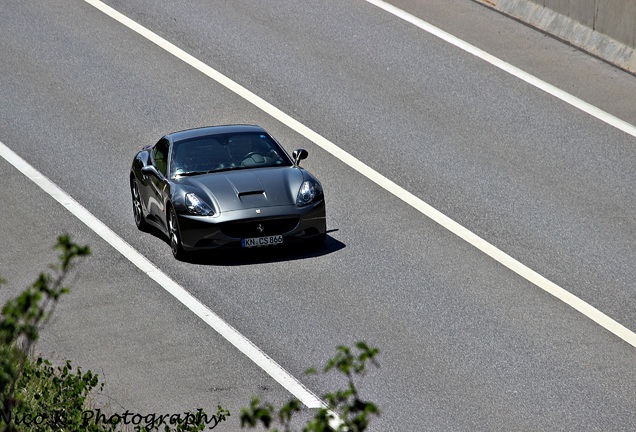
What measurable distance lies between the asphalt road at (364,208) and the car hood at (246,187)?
2.44ft

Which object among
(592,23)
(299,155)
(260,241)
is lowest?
(260,241)

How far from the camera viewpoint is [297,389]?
1129 cm

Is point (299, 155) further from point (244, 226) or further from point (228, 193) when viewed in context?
point (244, 226)

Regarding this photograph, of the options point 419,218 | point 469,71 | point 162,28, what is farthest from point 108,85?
point 419,218

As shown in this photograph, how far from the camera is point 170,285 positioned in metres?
14.3

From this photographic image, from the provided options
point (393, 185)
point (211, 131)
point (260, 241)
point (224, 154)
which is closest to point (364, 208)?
point (393, 185)

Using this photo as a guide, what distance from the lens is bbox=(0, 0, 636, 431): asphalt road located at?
11.6 meters

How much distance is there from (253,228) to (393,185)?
3.44 metres

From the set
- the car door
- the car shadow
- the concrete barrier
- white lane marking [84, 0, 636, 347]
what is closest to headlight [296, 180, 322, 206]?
the car shadow

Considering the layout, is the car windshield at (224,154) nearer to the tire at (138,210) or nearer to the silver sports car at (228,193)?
the silver sports car at (228,193)

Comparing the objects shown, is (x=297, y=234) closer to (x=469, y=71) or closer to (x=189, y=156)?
(x=189, y=156)

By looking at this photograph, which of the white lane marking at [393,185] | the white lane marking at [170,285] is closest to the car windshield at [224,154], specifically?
the white lane marking at [170,285]

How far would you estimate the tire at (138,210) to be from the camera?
1633cm

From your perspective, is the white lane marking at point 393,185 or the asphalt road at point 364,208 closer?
the asphalt road at point 364,208
